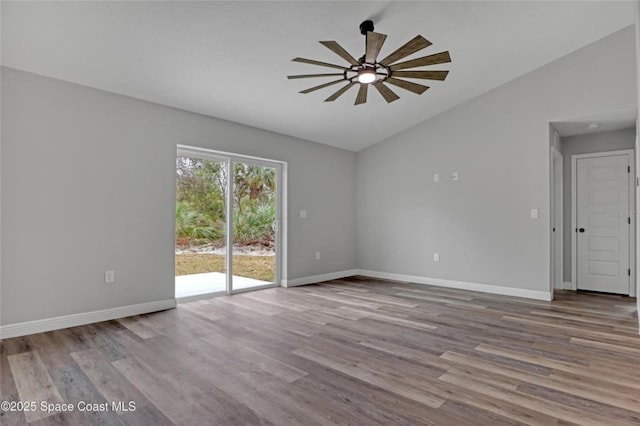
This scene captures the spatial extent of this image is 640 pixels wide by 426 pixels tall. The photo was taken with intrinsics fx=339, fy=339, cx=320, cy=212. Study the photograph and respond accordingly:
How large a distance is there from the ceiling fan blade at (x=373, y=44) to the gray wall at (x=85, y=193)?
279cm

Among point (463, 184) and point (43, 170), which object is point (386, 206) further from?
point (43, 170)

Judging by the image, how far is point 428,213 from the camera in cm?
597

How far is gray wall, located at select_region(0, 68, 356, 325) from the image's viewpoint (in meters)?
3.26

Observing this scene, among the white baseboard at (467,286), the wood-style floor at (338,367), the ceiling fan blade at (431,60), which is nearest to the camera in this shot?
the wood-style floor at (338,367)

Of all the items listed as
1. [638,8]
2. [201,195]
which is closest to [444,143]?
[638,8]

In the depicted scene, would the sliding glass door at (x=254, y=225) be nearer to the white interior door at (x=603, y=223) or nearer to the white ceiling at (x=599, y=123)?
the white ceiling at (x=599, y=123)

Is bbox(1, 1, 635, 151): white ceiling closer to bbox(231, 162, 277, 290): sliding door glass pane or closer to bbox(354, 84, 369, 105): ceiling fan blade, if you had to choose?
bbox(354, 84, 369, 105): ceiling fan blade

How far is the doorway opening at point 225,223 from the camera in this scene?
4602 millimetres

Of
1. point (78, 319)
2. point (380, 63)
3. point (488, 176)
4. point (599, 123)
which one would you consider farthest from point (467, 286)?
point (78, 319)

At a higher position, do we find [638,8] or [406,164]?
[638,8]

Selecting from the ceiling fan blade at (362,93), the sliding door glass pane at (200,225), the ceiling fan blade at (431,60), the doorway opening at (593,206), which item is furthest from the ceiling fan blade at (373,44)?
the doorway opening at (593,206)

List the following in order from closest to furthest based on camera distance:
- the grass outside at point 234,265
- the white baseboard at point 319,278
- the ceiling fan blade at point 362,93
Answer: the ceiling fan blade at point 362,93 < the grass outside at point 234,265 < the white baseboard at point 319,278

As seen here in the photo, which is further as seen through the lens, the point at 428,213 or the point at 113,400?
the point at 428,213

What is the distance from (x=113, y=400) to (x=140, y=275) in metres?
2.18
